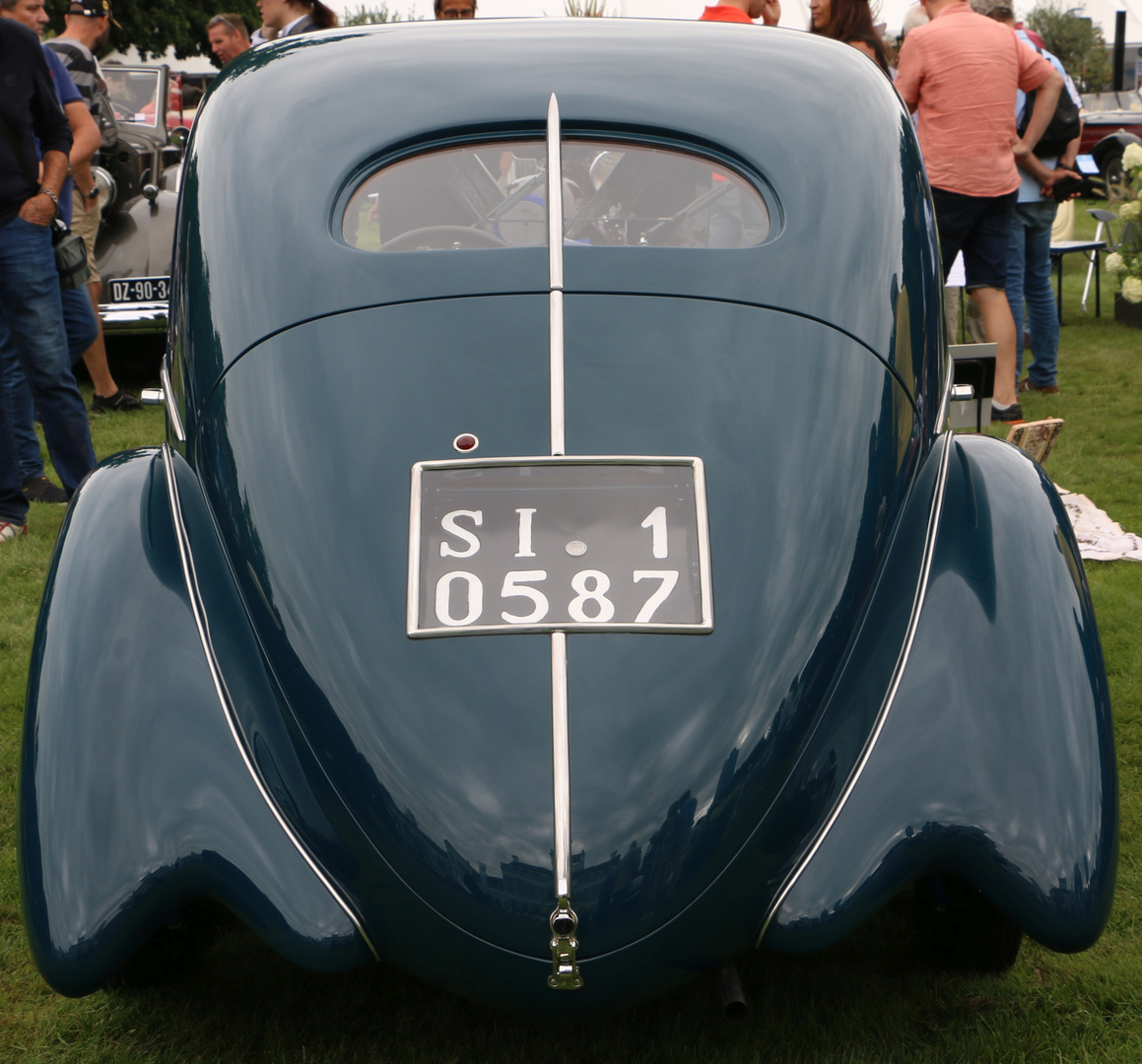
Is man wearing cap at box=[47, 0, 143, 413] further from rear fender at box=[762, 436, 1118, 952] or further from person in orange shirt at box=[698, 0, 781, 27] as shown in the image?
rear fender at box=[762, 436, 1118, 952]

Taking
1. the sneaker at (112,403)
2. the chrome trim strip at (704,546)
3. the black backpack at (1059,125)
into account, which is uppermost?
the chrome trim strip at (704,546)

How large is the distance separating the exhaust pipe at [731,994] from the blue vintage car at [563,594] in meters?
0.08

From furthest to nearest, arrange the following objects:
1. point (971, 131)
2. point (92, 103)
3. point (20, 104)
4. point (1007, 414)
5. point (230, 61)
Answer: point (92, 103)
point (1007, 414)
point (971, 131)
point (20, 104)
point (230, 61)

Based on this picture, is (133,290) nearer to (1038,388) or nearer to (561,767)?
(1038,388)

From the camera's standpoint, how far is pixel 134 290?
24.4ft

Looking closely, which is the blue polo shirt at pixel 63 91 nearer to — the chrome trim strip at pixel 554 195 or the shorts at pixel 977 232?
the chrome trim strip at pixel 554 195

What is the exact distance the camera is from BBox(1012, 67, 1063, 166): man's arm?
6836mm

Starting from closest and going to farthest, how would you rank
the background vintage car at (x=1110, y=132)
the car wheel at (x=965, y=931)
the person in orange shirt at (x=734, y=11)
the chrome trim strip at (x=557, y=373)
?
the chrome trim strip at (x=557, y=373) → the car wheel at (x=965, y=931) → the person in orange shirt at (x=734, y=11) → the background vintage car at (x=1110, y=132)

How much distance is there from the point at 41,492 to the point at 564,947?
4458mm

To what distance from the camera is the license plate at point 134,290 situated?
24.3 feet

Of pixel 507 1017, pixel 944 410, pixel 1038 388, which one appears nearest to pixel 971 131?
pixel 1038 388

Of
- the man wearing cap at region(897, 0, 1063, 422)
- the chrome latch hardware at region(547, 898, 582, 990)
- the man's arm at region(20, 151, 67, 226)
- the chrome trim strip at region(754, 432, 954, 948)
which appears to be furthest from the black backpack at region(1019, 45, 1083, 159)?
the chrome latch hardware at region(547, 898, 582, 990)

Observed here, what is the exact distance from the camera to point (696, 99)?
2.34 m

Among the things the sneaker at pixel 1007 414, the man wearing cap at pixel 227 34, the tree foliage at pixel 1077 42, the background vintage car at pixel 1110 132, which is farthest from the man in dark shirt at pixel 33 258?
the tree foliage at pixel 1077 42
